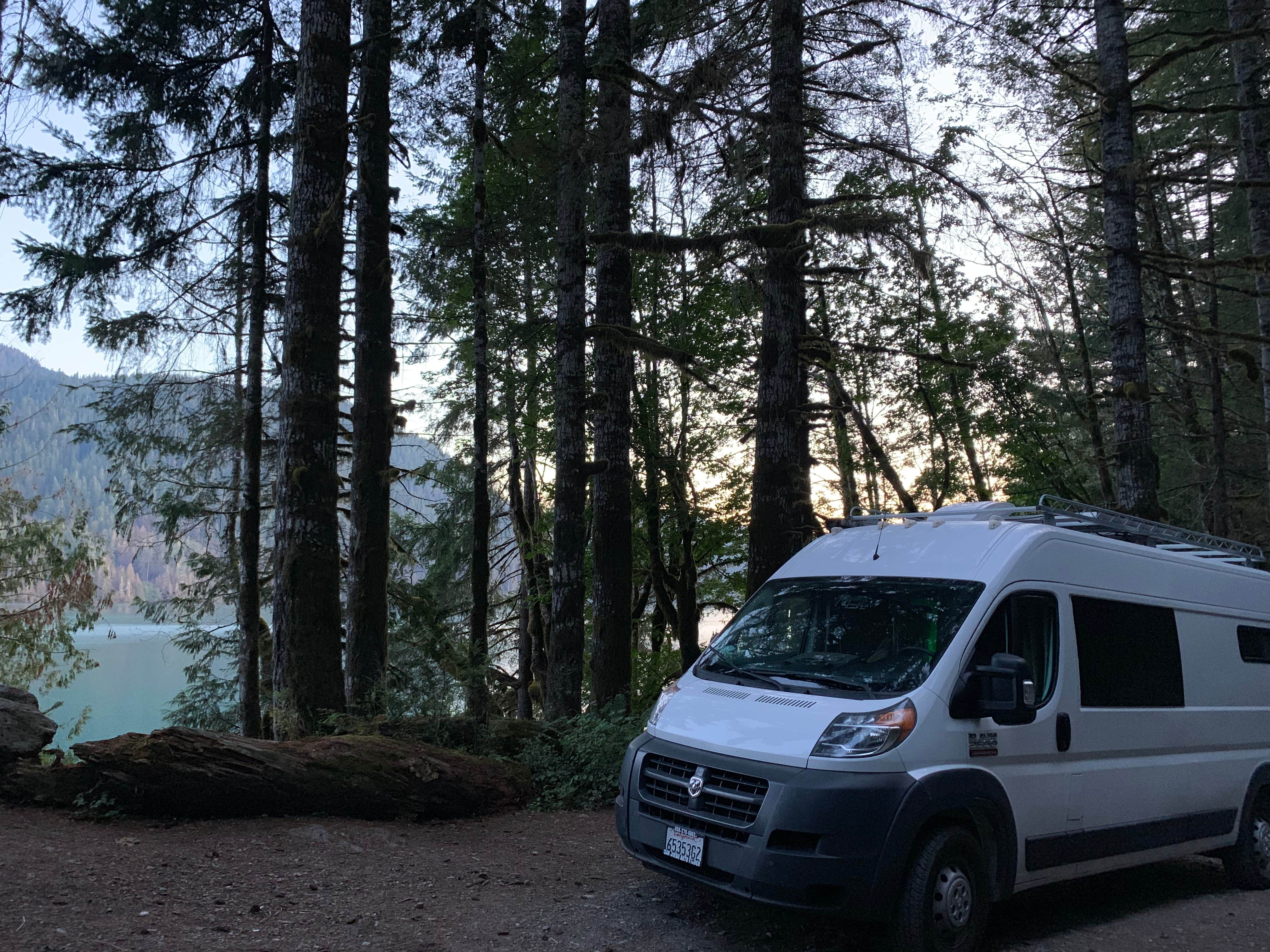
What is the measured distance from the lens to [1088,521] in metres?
6.46

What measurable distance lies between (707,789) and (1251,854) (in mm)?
5166

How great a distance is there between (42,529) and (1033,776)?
23461 mm

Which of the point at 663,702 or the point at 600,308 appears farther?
the point at 600,308

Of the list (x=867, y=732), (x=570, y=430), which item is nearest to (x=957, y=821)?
(x=867, y=732)

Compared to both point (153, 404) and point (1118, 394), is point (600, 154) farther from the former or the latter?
point (153, 404)

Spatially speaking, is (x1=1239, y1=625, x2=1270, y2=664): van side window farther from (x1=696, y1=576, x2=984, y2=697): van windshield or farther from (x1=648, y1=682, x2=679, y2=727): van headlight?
(x1=648, y1=682, x2=679, y2=727): van headlight

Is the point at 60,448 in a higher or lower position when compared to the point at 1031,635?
higher

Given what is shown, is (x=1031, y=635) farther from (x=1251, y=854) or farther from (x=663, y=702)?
(x=1251, y=854)

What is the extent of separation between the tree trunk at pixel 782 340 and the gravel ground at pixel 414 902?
4.88 m

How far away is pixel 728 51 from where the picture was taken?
10.6 metres

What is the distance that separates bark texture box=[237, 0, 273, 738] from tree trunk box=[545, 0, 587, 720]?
23.8ft

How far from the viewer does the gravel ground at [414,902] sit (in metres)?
4.75

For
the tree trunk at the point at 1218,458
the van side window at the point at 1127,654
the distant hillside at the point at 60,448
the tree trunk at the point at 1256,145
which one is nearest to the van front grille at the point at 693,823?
the van side window at the point at 1127,654

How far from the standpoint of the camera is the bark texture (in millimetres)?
15992
